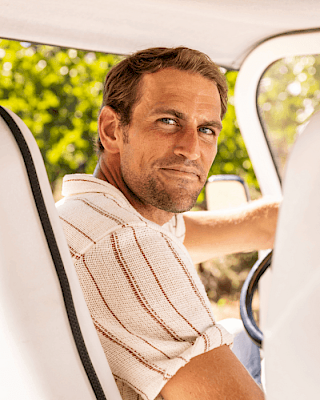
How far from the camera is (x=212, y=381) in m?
0.84

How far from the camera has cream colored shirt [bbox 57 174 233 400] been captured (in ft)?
2.96

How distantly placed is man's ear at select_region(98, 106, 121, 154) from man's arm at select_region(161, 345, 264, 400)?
869 millimetres

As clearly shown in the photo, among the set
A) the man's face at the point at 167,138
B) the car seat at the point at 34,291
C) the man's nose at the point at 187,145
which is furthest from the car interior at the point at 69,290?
the man's nose at the point at 187,145

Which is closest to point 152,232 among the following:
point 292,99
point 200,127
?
point 200,127

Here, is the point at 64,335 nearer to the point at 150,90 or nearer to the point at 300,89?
the point at 150,90

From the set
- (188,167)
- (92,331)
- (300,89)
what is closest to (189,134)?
(188,167)

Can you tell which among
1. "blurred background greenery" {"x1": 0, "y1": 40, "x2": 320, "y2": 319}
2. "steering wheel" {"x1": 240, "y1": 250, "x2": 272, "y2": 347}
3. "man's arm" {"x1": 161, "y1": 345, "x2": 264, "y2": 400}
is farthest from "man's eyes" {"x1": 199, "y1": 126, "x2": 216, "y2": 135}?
"blurred background greenery" {"x1": 0, "y1": 40, "x2": 320, "y2": 319}

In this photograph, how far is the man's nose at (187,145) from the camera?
1.41 meters

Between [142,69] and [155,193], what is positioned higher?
[142,69]

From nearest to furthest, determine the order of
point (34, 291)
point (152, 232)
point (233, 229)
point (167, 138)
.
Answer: point (34, 291)
point (152, 232)
point (167, 138)
point (233, 229)

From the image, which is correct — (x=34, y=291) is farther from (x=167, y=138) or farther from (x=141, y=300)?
(x=167, y=138)

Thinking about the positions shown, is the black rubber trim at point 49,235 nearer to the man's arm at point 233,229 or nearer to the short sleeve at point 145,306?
the short sleeve at point 145,306

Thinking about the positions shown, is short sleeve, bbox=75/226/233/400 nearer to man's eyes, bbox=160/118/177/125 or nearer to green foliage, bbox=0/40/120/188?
man's eyes, bbox=160/118/177/125

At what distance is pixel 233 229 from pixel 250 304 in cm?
68
